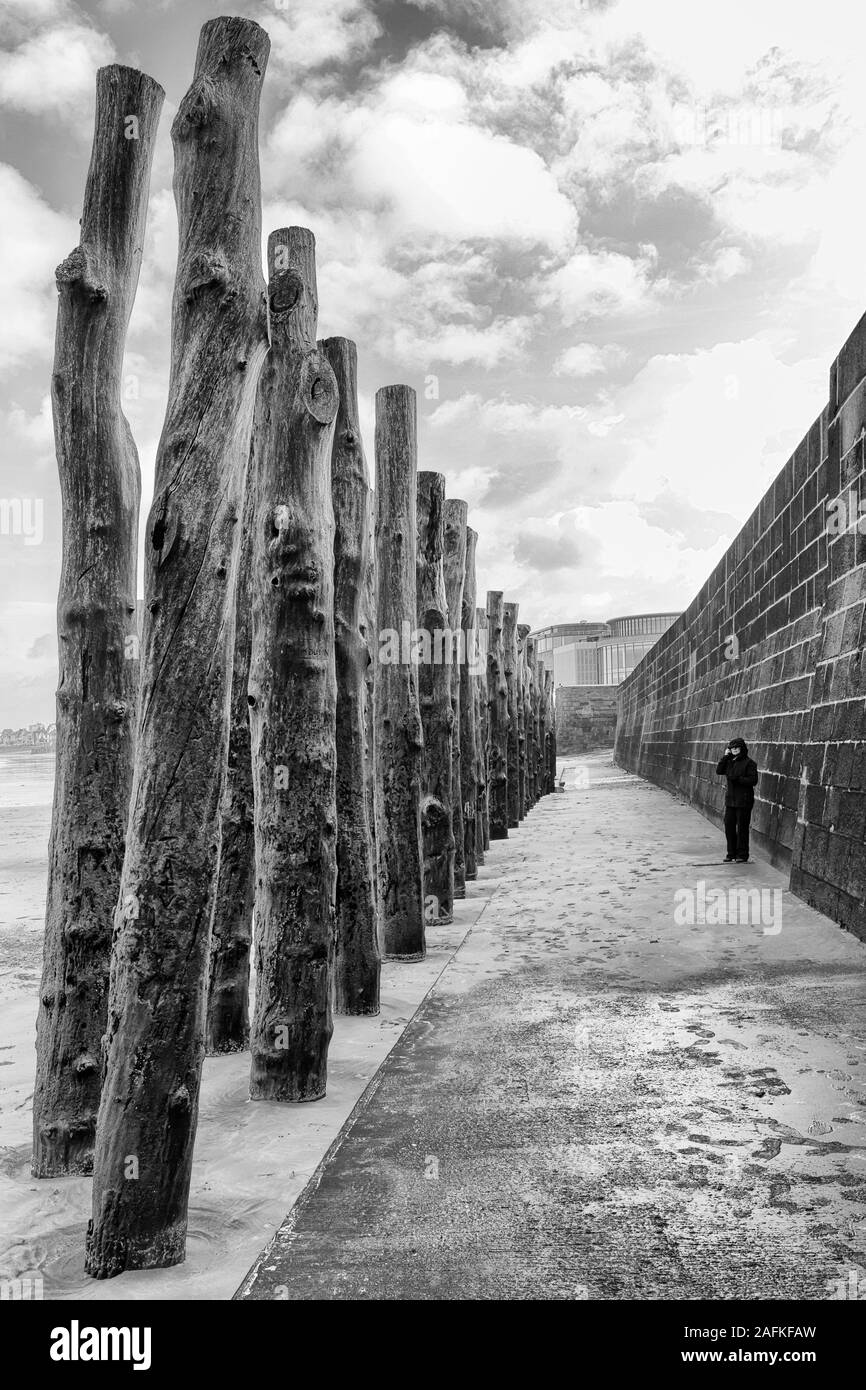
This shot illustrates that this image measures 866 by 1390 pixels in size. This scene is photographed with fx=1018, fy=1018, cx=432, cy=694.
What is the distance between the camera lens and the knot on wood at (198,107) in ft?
10.7

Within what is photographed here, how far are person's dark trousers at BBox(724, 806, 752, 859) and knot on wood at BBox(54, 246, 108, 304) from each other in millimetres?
7974

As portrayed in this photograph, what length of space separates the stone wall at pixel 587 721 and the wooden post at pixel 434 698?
40277 mm

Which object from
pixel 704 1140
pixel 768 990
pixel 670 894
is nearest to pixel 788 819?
pixel 670 894

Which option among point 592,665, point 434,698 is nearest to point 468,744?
point 434,698

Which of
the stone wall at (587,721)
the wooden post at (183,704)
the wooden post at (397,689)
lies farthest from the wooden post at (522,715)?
the stone wall at (587,721)

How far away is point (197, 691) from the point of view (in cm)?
287

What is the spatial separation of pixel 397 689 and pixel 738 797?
15.3ft

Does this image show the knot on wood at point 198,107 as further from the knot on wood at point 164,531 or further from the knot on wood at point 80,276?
the knot on wood at point 164,531

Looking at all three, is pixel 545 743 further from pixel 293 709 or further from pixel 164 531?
pixel 164 531

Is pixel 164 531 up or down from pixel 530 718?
up

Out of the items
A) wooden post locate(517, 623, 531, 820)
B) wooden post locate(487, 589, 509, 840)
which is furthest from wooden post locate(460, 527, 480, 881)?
wooden post locate(517, 623, 531, 820)

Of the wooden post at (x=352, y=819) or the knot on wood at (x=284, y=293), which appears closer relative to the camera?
the knot on wood at (x=284, y=293)

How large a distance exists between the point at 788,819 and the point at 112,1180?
292 inches
